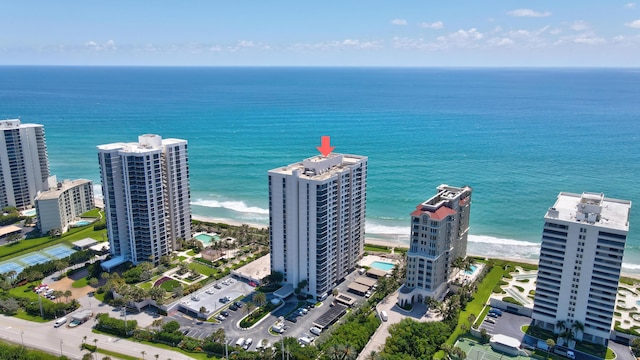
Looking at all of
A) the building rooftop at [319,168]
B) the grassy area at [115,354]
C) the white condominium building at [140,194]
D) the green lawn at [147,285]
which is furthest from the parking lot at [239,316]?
the building rooftop at [319,168]

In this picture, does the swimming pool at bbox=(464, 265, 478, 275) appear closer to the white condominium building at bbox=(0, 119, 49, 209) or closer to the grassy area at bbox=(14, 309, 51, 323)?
the grassy area at bbox=(14, 309, 51, 323)

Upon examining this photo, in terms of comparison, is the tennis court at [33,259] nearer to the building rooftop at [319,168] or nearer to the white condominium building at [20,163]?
the white condominium building at [20,163]

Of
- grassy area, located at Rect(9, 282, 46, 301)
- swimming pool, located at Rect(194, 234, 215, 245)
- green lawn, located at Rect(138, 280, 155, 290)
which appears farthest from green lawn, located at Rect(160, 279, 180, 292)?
grassy area, located at Rect(9, 282, 46, 301)

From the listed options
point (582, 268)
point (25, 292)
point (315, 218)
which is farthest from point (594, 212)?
point (25, 292)

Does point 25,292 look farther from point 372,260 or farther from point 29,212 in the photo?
point 372,260

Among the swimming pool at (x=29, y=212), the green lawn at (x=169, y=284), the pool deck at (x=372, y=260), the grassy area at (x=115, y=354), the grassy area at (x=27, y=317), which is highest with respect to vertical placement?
the swimming pool at (x=29, y=212)

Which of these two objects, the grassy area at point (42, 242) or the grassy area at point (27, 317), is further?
the grassy area at point (42, 242)
